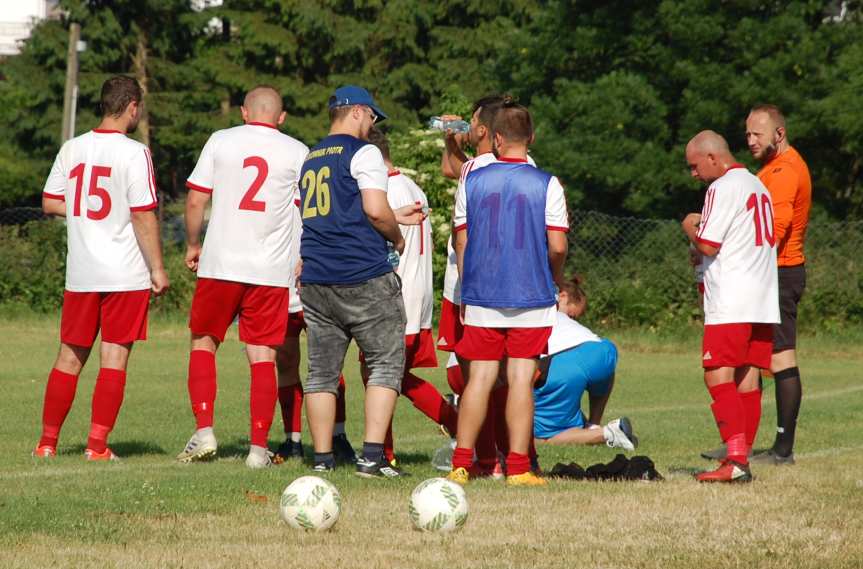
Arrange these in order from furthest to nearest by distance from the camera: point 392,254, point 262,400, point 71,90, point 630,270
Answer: point 71,90, point 630,270, point 262,400, point 392,254

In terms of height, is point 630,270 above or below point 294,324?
below

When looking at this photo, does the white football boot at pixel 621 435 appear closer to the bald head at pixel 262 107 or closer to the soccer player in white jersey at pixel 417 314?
the soccer player in white jersey at pixel 417 314

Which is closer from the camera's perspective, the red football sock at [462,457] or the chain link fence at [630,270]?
the red football sock at [462,457]

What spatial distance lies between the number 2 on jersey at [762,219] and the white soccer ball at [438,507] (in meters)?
2.86

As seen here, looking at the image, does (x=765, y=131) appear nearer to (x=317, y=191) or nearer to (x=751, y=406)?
(x=751, y=406)

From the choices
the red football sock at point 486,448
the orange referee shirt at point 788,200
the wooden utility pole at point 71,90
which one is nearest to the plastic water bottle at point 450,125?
the red football sock at point 486,448

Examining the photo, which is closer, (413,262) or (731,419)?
(731,419)

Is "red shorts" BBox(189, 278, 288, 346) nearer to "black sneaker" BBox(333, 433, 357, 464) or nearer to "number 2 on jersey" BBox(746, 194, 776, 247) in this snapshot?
"black sneaker" BBox(333, 433, 357, 464)

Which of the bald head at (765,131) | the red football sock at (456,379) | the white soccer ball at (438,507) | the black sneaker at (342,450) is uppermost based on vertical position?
the bald head at (765,131)

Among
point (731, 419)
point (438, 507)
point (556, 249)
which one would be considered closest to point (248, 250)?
point (556, 249)

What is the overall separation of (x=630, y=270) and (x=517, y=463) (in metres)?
15.4

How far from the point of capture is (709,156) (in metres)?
8.21

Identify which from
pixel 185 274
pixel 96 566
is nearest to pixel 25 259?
pixel 185 274

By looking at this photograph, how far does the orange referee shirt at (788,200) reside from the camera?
30.3ft
